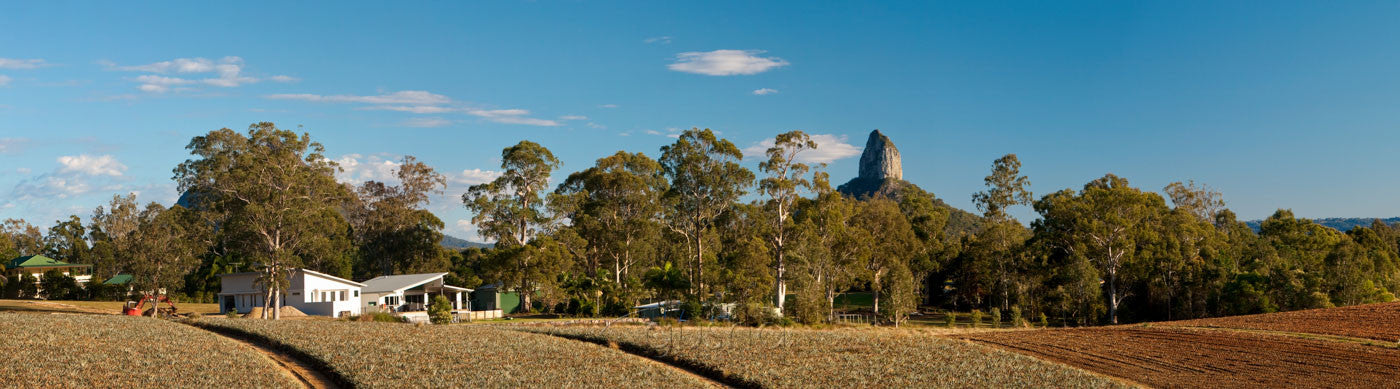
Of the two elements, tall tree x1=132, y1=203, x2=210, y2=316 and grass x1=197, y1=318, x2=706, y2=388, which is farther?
tall tree x1=132, y1=203, x2=210, y2=316

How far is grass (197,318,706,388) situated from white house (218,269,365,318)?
21.5m

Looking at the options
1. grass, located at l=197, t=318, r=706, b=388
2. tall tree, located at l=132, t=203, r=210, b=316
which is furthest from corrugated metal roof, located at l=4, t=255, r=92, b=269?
grass, located at l=197, t=318, r=706, b=388

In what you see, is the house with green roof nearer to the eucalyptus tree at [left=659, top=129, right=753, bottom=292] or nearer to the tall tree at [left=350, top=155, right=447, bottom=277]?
the tall tree at [left=350, top=155, right=447, bottom=277]

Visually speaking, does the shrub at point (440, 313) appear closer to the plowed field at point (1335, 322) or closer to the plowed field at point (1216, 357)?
the plowed field at point (1216, 357)

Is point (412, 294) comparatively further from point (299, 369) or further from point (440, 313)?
point (299, 369)

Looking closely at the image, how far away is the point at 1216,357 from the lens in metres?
31.0

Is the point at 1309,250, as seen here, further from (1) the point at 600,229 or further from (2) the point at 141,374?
(2) the point at 141,374

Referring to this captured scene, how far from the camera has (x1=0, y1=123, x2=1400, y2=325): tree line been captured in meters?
55.1

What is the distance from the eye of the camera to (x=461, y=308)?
216 feet

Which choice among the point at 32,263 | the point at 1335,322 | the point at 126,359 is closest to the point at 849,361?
the point at 126,359

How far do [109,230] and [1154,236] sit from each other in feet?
316

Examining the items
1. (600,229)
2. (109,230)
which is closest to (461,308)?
(600,229)

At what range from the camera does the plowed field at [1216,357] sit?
25.6m

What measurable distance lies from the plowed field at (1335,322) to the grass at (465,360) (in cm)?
2991
